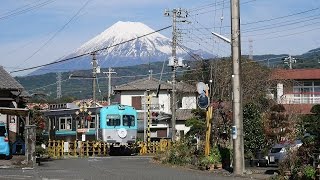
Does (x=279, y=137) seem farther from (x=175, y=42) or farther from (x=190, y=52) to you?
(x=190, y=52)

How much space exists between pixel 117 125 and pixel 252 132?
16.7 metres

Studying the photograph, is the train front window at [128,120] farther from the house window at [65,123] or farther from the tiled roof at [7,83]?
the tiled roof at [7,83]

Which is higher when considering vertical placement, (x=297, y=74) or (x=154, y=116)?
(x=297, y=74)

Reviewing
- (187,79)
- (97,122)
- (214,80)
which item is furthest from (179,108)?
(97,122)

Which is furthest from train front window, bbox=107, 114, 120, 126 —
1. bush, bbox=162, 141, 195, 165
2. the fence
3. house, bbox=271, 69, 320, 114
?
house, bbox=271, 69, 320, 114

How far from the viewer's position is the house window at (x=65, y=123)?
144 ft

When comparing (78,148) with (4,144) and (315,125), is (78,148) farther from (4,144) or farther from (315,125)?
(315,125)

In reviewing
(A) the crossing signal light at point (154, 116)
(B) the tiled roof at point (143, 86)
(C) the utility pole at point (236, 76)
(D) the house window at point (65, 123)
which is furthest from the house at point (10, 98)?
(B) the tiled roof at point (143, 86)

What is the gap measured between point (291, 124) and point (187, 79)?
3649 centimetres

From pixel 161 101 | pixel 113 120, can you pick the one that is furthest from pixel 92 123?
pixel 161 101

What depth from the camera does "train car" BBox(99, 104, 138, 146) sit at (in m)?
41.0

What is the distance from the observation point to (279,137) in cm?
2881

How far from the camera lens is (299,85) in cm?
4984

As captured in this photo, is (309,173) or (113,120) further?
(113,120)
